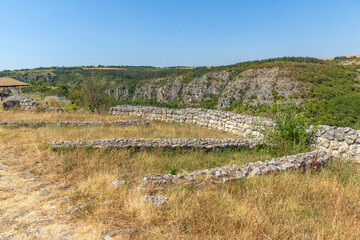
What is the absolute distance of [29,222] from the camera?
320 centimetres

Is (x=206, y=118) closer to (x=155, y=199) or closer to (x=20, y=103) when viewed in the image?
(x=155, y=199)

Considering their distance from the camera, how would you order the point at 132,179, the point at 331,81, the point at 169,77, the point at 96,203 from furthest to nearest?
1. the point at 169,77
2. the point at 331,81
3. the point at 132,179
4. the point at 96,203

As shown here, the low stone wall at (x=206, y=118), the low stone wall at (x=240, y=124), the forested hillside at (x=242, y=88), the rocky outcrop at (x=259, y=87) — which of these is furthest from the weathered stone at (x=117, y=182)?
the rocky outcrop at (x=259, y=87)

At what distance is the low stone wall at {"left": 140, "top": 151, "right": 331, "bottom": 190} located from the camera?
4230 millimetres

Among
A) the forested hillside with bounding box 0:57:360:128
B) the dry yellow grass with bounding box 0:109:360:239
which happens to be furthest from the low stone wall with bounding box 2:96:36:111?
the dry yellow grass with bounding box 0:109:360:239

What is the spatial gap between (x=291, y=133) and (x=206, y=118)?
21.7 feet

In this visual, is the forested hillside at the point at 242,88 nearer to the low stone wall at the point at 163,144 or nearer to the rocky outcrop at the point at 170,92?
the rocky outcrop at the point at 170,92

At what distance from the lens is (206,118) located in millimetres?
13508

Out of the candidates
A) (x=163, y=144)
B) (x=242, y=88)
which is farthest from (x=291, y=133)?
(x=242, y=88)

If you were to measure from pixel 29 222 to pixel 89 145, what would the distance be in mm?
3765

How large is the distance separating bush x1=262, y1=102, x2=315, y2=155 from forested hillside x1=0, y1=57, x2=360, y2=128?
0.64 meters

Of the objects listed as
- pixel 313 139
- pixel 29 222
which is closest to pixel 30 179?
pixel 29 222

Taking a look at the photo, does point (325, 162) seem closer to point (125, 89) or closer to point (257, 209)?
point (257, 209)

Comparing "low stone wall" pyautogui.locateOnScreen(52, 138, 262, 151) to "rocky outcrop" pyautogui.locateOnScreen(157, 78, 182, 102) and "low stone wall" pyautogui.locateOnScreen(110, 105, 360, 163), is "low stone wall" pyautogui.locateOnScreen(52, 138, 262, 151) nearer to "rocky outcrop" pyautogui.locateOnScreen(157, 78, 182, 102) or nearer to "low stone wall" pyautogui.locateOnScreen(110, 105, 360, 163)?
"low stone wall" pyautogui.locateOnScreen(110, 105, 360, 163)
